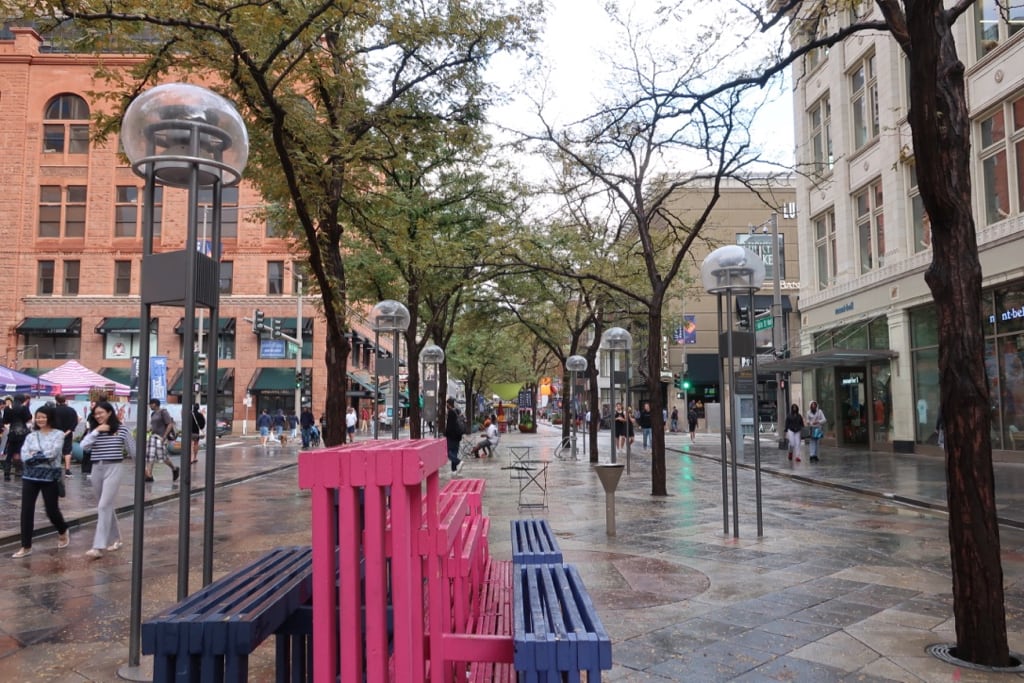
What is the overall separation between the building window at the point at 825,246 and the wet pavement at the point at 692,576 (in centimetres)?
1651

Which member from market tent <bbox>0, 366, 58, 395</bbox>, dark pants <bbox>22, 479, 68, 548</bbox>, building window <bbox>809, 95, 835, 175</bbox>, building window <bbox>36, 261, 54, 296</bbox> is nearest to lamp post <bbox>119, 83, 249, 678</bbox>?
dark pants <bbox>22, 479, 68, 548</bbox>

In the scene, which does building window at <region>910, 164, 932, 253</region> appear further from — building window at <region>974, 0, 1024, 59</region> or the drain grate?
the drain grate

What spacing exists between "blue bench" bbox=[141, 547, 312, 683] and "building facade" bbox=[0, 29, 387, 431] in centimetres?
4234

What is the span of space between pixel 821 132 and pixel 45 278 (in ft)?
141

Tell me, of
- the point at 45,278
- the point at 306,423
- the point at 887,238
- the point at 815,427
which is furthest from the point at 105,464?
the point at 45,278

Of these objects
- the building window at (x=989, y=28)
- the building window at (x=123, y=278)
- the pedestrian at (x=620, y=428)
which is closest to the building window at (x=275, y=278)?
the building window at (x=123, y=278)

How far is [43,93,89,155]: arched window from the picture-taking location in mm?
44719

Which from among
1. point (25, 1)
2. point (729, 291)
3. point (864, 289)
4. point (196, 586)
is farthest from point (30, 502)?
point (864, 289)

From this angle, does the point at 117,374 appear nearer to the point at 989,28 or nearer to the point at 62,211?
the point at 62,211

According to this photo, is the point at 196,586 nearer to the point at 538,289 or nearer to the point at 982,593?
the point at 982,593

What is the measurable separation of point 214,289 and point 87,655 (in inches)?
99.9

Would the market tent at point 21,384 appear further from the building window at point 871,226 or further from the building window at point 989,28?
the building window at point 989,28

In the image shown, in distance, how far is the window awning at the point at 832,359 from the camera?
25156 mm

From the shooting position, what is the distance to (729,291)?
10086 mm
